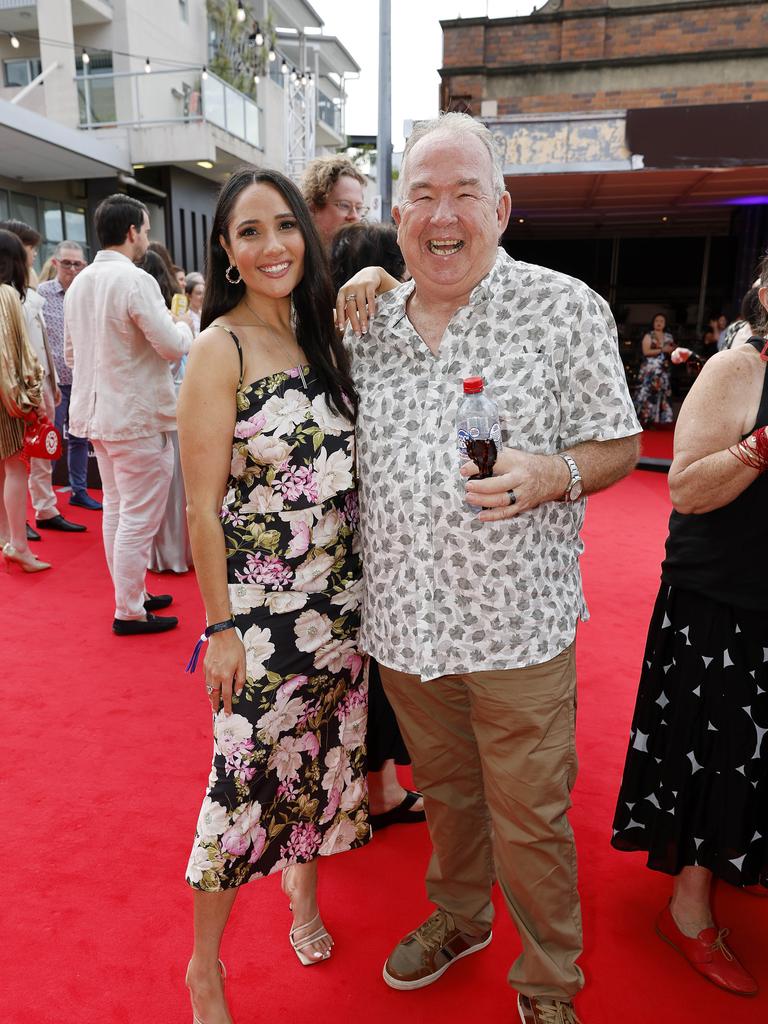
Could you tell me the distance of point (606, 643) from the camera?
3.94 metres

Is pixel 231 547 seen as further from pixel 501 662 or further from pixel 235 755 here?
pixel 501 662

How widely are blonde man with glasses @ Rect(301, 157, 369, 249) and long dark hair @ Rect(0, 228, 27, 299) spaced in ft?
8.84

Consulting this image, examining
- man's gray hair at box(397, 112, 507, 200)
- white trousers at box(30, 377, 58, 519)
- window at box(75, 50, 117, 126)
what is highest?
window at box(75, 50, 117, 126)

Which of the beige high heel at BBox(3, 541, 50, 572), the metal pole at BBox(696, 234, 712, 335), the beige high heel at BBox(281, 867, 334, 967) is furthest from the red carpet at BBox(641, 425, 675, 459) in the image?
the beige high heel at BBox(281, 867, 334, 967)

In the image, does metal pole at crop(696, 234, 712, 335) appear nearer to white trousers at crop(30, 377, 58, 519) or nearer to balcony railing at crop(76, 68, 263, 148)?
balcony railing at crop(76, 68, 263, 148)

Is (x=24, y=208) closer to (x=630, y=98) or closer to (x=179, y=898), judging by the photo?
(x=630, y=98)

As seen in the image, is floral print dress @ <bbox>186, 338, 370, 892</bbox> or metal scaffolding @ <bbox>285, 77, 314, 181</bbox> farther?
metal scaffolding @ <bbox>285, 77, 314, 181</bbox>

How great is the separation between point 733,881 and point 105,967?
5.30 feet

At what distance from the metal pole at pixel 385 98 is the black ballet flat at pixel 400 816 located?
7.18 metres

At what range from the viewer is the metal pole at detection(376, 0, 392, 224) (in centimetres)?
841

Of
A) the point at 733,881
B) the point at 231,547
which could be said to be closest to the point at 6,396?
the point at 231,547

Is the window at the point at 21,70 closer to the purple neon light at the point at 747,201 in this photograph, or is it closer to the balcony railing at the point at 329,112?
the balcony railing at the point at 329,112

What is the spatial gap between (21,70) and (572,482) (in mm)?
15993

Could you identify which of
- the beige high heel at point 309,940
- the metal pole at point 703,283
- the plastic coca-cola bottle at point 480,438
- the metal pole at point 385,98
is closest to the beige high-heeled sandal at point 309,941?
the beige high heel at point 309,940
